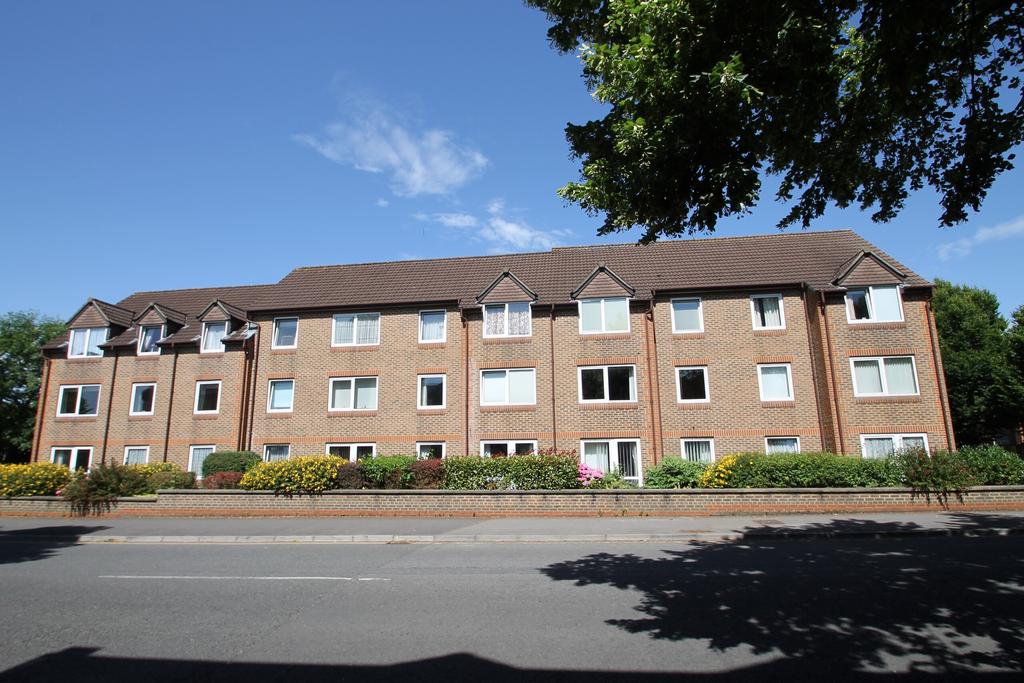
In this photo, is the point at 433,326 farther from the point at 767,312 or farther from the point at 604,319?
the point at 767,312

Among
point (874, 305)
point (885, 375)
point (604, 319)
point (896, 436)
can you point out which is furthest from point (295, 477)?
point (874, 305)

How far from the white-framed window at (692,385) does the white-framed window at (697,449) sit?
4.96 feet

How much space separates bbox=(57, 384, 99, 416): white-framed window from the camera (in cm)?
2764

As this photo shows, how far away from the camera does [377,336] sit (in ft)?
83.0

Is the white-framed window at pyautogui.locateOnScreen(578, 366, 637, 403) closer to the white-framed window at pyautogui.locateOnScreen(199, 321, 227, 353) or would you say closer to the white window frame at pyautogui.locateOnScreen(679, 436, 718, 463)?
the white window frame at pyautogui.locateOnScreen(679, 436, 718, 463)

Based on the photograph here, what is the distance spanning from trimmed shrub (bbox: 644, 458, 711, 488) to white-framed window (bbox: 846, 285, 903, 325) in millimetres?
8961

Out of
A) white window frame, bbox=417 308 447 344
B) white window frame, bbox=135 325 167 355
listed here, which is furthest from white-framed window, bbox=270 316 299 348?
white window frame, bbox=135 325 167 355

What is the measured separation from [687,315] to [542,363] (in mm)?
6146

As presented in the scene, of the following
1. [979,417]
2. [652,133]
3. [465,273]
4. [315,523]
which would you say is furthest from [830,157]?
[979,417]

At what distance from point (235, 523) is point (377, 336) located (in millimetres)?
10839

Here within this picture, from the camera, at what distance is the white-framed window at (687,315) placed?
77.2 ft

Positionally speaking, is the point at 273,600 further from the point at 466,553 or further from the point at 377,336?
the point at 377,336

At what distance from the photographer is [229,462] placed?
23547 mm

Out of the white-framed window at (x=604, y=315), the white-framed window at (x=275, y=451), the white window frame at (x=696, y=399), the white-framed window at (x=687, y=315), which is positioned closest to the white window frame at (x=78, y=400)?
the white-framed window at (x=275, y=451)
